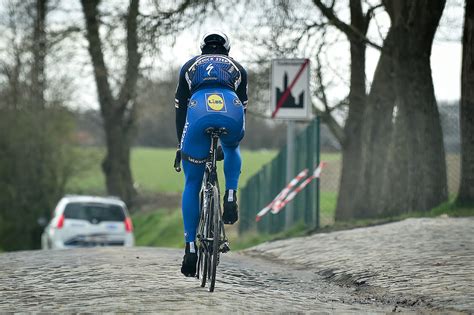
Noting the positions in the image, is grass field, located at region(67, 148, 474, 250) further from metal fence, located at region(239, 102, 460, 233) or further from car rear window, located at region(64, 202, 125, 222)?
car rear window, located at region(64, 202, 125, 222)

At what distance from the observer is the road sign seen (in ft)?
54.8

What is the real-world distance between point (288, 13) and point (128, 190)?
2560 cm

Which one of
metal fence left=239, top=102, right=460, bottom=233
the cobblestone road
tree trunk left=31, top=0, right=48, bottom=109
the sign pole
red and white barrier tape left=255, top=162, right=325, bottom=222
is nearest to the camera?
the cobblestone road

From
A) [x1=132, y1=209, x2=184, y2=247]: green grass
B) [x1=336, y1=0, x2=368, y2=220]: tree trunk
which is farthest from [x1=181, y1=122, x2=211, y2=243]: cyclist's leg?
[x1=132, y1=209, x2=184, y2=247]: green grass

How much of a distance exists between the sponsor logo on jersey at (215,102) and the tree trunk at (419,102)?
9246 mm

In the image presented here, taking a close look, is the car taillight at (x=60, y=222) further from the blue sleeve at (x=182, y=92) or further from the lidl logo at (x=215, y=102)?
the lidl logo at (x=215, y=102)

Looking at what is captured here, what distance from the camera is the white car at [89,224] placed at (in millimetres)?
22469

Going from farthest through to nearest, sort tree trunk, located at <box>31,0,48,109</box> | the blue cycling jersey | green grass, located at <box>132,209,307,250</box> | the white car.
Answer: green grass, located at <box>132,209,307,250</box>
tree trunk, located at <box>31,0,48,109</box>
the white car
the blue cycling jersey

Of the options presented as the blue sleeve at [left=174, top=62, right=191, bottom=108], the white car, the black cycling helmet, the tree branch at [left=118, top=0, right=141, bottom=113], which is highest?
the tree branch at [left=118, top=0, right=141, bottom=113]

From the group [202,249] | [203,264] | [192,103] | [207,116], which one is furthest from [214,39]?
[203,264]

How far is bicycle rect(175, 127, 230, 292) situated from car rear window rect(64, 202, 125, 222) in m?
14.2

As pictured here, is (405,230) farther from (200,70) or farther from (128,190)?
(128,190)

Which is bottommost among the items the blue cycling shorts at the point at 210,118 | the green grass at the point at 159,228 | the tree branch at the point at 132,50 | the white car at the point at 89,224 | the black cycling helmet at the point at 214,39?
the green grass at the point at 159,228

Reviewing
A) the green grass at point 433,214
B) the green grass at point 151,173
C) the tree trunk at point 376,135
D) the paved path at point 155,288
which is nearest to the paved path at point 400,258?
the paved path at point 155,288
